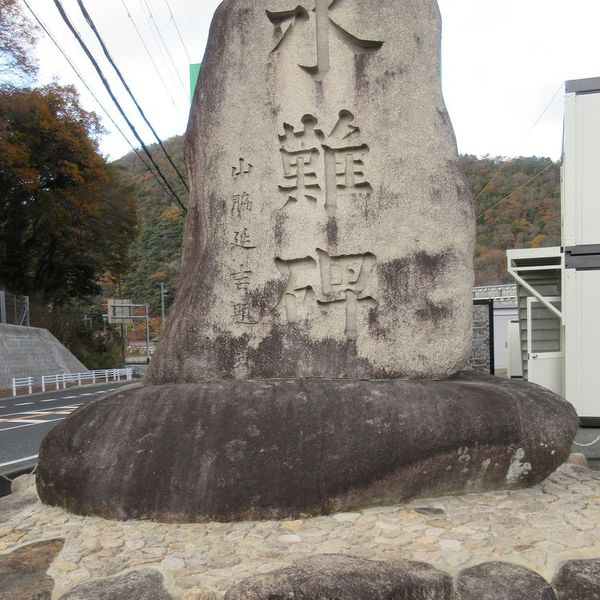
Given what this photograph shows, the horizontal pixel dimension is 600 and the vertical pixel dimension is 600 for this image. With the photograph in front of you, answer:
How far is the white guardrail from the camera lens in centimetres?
1944

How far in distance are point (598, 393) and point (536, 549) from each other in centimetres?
665

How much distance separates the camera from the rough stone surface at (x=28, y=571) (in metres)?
2.75

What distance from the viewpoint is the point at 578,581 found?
107 inches

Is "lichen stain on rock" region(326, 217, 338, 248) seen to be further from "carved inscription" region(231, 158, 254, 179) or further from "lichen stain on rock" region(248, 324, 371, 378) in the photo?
"carved inscription" region(231, 158, 254, 179)

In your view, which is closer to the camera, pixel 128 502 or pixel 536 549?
pixel 536 549

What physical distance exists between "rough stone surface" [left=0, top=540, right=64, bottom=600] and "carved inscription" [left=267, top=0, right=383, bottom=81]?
141 inches

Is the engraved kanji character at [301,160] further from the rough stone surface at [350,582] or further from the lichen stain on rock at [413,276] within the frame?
the rough stone surface at [350,582]

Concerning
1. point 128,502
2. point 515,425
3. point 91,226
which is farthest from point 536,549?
point 91,226

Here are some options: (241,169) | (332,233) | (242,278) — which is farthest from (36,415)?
(332,233)

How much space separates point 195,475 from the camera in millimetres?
3500

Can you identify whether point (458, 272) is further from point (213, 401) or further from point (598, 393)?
point (598, 393)

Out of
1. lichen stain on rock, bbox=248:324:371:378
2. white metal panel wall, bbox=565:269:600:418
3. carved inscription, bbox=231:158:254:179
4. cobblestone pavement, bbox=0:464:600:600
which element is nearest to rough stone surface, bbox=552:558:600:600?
cobblestone pavement, bbox=0:464:600:600

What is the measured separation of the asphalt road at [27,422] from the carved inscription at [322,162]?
7.46 feet

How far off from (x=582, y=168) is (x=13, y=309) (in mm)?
20017
